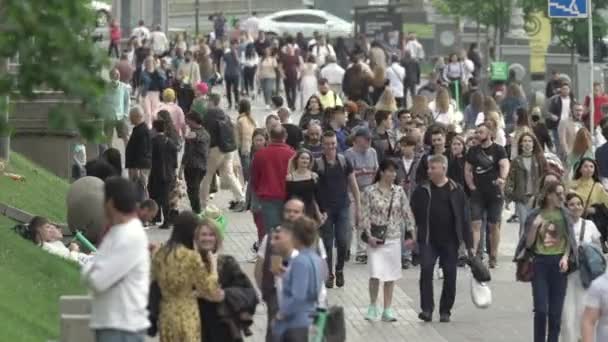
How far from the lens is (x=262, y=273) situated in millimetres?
16609

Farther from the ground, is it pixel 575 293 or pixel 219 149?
pixel 219 149

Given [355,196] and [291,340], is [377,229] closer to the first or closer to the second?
[355,196]

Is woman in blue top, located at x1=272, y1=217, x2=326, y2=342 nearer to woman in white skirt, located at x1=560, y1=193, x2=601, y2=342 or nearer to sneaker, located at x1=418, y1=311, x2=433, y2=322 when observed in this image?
woman in white skirt, located at x1=560, y1=193, x2=601, y2=342

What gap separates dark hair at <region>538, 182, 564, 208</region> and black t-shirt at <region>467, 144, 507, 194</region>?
18.8ft

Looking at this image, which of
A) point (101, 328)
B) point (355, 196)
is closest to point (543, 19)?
point (355, 196)

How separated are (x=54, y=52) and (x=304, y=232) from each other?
352 centimetres

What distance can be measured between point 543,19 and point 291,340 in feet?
145

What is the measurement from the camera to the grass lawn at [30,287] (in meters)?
16.4

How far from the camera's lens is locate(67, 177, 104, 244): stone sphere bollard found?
22.2 m

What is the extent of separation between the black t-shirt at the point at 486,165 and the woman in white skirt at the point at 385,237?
3.64m

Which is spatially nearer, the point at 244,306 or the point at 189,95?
the point at 244,306

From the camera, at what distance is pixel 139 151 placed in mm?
27453

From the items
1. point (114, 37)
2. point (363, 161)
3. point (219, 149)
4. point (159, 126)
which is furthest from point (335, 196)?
point (114, 37)

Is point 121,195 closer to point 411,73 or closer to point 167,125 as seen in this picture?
point 167,125
